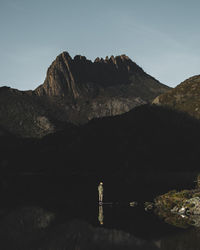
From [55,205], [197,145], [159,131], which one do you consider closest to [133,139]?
[159,131]

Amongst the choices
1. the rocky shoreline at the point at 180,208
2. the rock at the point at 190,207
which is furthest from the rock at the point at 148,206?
the rock at the point at 190,207

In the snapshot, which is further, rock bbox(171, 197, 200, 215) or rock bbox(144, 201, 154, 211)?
rock bbox(144, 201, 154, 211)

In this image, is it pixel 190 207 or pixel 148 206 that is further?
pixel 148 206

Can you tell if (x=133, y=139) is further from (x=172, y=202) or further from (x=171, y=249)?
(x=171, y=249)

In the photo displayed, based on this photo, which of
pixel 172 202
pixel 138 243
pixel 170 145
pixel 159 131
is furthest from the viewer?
pixel 159 131

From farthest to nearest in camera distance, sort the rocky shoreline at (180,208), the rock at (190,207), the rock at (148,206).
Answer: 1. the rock at (148,206)
2. the rock at (190,207)
3. the rocky shoreline at (180,208)

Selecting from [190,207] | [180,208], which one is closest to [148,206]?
[180,208]

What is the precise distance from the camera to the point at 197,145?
180m

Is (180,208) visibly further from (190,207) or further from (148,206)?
(148,206)

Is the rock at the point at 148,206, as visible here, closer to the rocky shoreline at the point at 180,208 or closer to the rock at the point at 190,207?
the rocky shoreline at the point at 180,208

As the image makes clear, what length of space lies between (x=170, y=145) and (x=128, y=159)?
1120 inches

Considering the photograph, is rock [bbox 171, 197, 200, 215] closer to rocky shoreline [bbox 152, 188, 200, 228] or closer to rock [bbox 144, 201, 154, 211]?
rocky shoreline [bbox 152, 188, 200, 228]

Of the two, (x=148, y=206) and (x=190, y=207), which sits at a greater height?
(x=190, y=207)

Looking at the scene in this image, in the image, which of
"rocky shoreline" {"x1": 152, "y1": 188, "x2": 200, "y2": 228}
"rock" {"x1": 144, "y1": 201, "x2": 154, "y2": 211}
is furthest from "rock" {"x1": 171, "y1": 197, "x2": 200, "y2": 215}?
"rock" {"x1": 144, "y1": 201, "x2": 154, "y2": 211}
